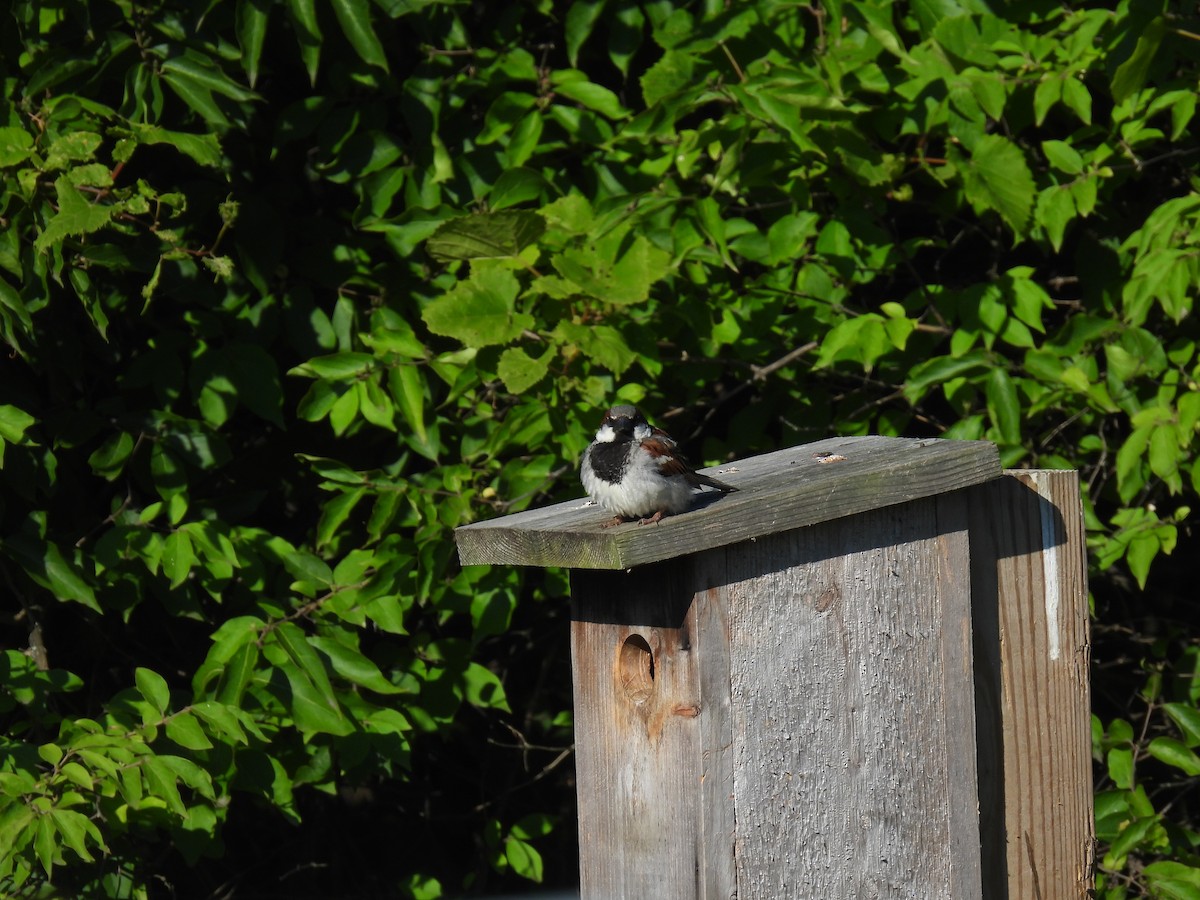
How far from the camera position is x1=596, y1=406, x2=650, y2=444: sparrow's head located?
87.5 inches

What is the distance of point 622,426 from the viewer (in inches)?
88.2

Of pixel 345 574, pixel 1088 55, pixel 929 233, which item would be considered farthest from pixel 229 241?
pixel 1088 55

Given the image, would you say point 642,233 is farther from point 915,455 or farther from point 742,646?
point 742,646

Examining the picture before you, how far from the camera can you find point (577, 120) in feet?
9.11

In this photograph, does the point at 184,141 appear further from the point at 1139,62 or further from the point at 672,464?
the point at 1139,62

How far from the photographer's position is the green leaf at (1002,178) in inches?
96.7

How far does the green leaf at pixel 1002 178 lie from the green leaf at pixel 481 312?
89 centimetres

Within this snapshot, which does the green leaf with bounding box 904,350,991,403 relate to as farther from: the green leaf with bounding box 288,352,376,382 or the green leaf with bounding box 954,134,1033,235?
the green leaf with bounding box 288,352,376,382

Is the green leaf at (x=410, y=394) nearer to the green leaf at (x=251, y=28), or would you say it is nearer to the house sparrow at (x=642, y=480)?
the green leaf at (x=251, y=28)

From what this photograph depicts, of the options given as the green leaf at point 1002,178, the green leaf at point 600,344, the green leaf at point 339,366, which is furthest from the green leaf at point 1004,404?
the green leaf at point 339,366

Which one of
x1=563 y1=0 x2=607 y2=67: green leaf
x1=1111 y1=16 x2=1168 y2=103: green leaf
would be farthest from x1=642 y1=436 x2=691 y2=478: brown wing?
x1=563 y1=0 x2=607 y2=67: green leaf

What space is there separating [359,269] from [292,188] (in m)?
0.24

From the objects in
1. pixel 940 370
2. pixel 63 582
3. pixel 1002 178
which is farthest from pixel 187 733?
→ pixel 1002 178

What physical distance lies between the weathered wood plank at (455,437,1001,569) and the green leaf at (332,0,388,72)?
Answer: 1206 mm
